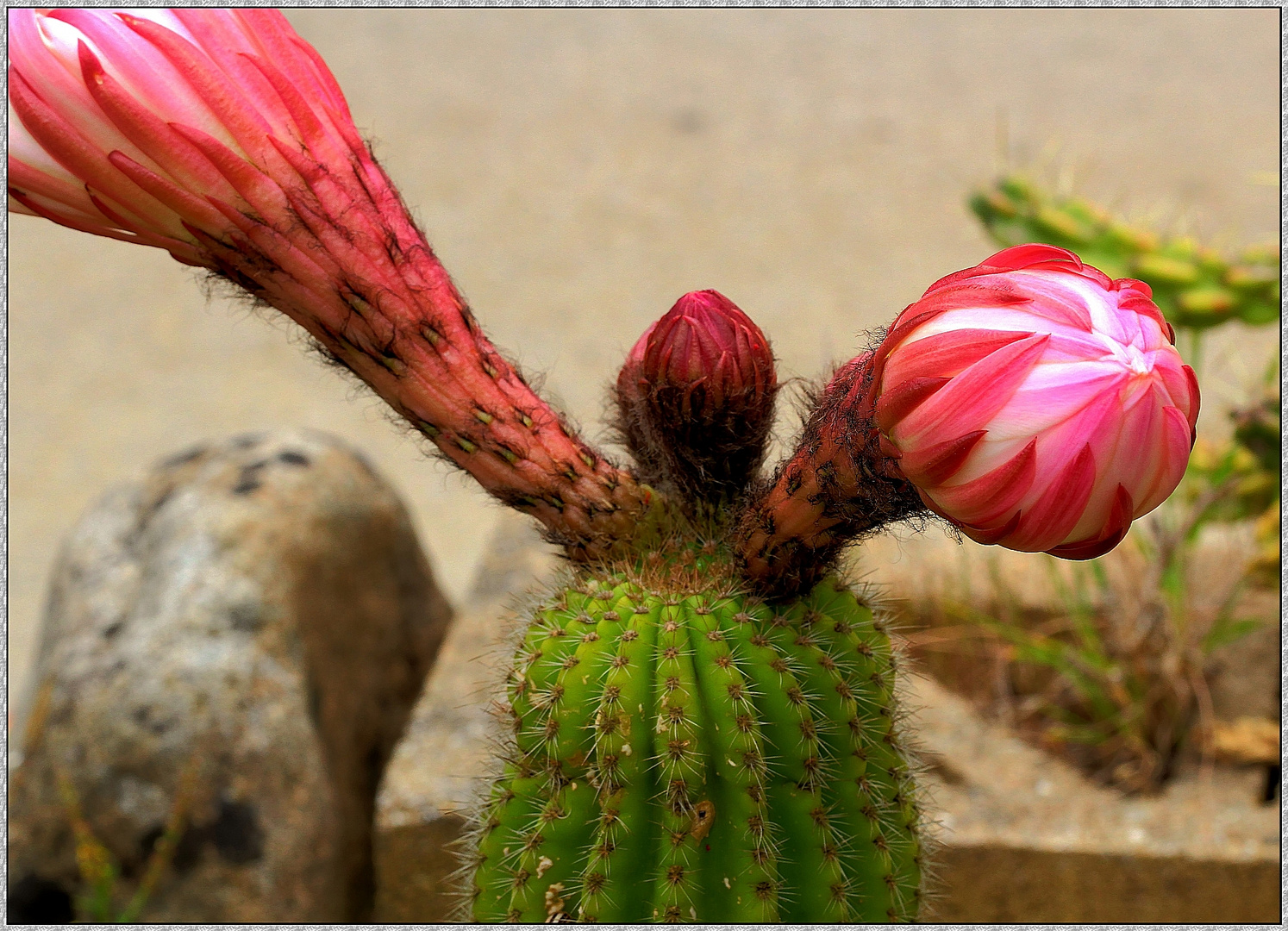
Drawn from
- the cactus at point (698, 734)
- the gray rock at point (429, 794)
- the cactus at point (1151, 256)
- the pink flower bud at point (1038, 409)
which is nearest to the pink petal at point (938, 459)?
the pink flower bud at point (1038, 409)

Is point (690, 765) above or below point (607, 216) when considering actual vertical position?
below

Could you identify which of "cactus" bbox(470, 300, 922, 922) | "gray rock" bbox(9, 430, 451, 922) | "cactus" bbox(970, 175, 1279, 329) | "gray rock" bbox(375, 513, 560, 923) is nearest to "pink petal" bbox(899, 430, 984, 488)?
"cactus" bbox(470, 300, 922, 922)

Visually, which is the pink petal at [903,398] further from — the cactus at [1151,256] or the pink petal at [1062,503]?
the cactus at [1151,256]

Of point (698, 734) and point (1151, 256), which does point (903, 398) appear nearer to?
point (698, 734)

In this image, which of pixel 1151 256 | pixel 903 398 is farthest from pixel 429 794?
pixel 1151 256

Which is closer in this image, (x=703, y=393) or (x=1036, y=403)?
(x=1036, y=403)

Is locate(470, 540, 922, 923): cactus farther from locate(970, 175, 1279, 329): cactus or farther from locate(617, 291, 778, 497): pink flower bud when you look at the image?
locate(970, 175, 1279, 329): cactus
